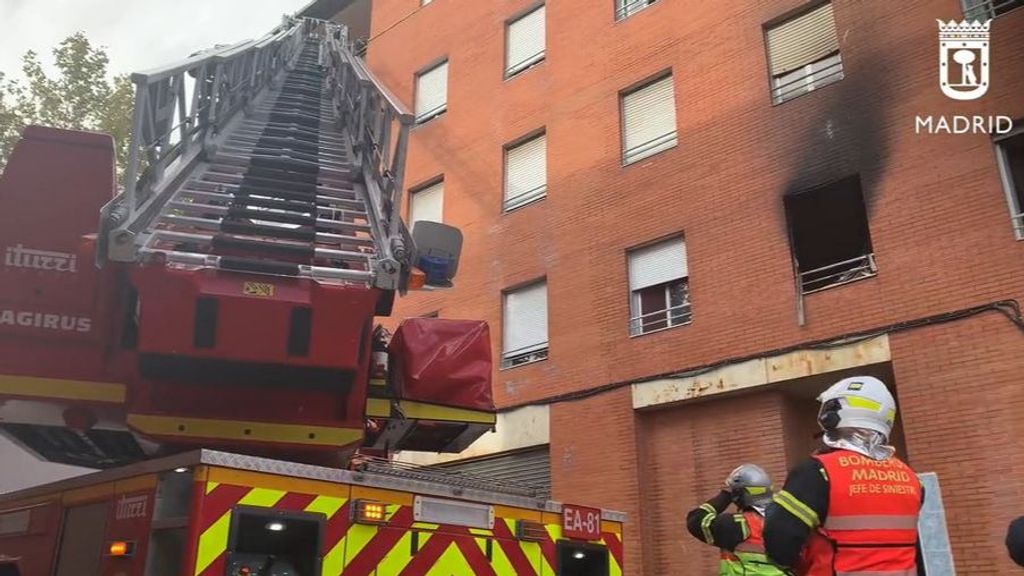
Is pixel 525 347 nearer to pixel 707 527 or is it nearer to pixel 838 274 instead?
pixel 838 274

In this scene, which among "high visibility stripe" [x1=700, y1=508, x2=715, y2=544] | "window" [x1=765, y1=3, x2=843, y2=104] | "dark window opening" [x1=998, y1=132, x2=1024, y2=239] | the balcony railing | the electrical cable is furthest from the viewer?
"window" [x1=765, y1=3, x2=843, y2=104]

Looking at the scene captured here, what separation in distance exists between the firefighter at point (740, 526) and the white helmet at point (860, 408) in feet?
5.86

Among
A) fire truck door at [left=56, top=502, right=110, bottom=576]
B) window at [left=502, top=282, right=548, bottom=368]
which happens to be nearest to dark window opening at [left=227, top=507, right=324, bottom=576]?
fire truck door at [left=56, top=502, right=110, bottom=576]

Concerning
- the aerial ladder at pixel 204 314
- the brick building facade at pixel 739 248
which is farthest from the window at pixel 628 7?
the aerial ladder at pixel 204 314

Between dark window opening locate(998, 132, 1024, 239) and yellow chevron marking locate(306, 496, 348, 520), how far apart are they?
767cm

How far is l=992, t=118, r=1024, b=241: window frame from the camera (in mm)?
8242

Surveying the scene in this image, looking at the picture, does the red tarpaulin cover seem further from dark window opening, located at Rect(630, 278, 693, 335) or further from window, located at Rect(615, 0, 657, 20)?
window, located at Rect(615, 0, 657, 20)

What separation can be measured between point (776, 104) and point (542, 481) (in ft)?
19.7

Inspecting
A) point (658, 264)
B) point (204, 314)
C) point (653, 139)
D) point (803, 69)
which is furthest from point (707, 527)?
point (653, 139)

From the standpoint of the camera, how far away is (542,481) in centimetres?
1166

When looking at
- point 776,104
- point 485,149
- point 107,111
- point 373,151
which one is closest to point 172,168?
point 373,151

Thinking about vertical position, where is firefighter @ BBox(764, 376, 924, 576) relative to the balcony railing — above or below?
below

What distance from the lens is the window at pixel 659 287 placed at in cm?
1092

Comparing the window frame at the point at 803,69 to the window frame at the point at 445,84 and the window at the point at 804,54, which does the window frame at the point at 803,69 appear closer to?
the window at the point at 804,54
